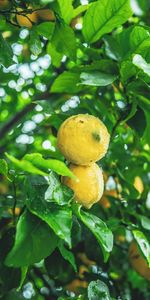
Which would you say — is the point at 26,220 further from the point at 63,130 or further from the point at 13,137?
the point at 13,137

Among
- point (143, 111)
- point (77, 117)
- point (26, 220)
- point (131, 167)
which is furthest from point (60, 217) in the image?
point (131, 167)

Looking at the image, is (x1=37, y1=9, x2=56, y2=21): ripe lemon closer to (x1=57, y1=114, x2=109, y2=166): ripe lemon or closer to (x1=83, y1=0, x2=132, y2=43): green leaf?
(x1=83, y1=0, x2=132, y2=43): green leaf

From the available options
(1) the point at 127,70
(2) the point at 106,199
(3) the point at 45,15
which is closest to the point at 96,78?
(1) the point at 127,70

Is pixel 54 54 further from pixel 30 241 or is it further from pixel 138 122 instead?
pixel 30 241

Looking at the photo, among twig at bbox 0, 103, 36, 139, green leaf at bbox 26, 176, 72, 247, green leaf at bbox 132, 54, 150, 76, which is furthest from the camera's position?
twig at bbox 0, 103, 36, 139

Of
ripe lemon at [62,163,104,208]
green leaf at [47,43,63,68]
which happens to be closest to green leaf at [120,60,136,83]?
ripe lemon at [62,163,104,208]

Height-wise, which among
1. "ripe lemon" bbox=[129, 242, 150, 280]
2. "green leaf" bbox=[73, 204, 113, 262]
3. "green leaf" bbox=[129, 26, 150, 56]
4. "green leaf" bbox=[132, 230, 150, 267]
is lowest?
"ripe lemon" bbox=[129, 242, 150, 280]

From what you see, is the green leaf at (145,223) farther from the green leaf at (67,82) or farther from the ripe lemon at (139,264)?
the green leaf at (67,82)
